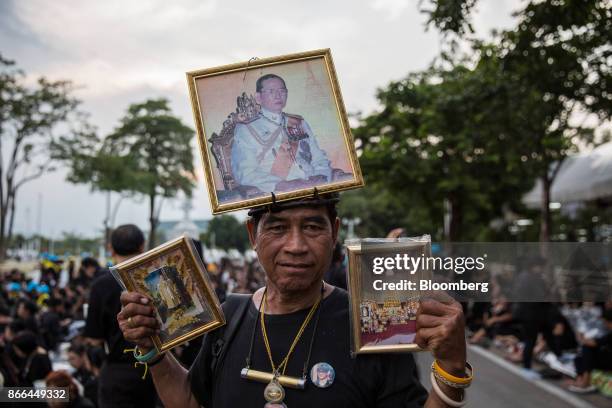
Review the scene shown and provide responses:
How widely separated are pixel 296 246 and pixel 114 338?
108 inches

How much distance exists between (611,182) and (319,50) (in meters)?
10.4

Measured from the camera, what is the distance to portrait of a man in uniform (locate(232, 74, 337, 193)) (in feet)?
6.85

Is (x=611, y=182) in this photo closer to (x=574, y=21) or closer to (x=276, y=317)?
(x=574, y=21)

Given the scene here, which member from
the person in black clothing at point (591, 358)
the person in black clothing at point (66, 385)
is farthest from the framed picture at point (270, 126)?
the person in black clothing at point (591, 358)

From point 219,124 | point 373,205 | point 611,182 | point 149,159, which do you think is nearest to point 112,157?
point 149,159

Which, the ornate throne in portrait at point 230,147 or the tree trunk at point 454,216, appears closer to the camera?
the ornate throne in portrait at point 230,147

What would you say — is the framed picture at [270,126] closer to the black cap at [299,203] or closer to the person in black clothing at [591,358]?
the black cap at [299,203]

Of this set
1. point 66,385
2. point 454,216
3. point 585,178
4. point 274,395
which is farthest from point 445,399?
point 454,216

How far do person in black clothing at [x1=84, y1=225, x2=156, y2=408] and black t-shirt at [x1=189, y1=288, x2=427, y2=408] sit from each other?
2.22 metres

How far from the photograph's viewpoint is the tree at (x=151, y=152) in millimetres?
24922

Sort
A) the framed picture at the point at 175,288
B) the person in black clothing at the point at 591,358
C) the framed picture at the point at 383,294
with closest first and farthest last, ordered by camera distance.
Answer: the framed picture at the point at 383,294 < the framed picture at the point at 175,288 < the person in black clothing at the point at 591,358

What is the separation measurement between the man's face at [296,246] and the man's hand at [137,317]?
1.41 feet

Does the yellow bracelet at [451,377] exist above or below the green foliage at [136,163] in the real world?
below

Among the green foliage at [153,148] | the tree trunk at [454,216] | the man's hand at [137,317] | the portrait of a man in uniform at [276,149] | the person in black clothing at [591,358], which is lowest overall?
the person in black clothing at [591,358]
